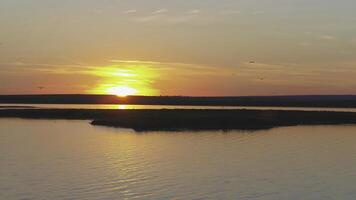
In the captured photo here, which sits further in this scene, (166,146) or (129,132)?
(129,132)

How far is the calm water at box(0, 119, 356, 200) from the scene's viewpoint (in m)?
23.4

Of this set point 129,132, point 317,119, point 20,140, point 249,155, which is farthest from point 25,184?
point 317,119

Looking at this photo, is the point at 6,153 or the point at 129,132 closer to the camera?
the point at 6,153

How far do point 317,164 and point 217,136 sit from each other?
1817cm

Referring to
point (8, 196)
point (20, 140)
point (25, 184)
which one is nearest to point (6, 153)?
point (20, 140)

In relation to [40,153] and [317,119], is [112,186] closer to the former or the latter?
[40,153]

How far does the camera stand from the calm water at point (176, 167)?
23.4m

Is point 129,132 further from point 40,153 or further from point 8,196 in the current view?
point 8,196

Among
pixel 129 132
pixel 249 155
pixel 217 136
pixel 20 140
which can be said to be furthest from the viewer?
pixel 129 132

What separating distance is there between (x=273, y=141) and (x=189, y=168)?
17188 mm

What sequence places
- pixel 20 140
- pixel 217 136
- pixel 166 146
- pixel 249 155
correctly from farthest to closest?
pixel 217 136
pixel 20 140
pixel 166 146
pixel 249 155

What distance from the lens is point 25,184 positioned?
80.3 ft

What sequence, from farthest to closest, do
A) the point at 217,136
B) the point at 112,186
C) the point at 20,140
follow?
the point at 217,136, the point at 20,140, the point at 112,186

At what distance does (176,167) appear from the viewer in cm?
3070
